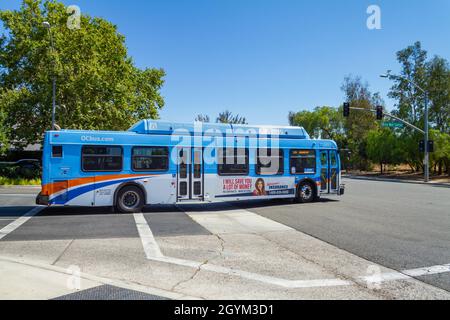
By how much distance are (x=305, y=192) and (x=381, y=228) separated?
6.02 meters

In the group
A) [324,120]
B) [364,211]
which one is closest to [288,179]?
[364,211]

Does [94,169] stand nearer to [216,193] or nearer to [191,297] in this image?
[216,193]

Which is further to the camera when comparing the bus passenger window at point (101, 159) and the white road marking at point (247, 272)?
the bus passenger window at point (101, 159)

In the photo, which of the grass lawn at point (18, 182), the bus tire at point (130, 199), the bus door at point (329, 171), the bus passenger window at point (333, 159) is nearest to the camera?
the bus tire at point (130, 199)

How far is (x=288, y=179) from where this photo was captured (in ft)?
51.1

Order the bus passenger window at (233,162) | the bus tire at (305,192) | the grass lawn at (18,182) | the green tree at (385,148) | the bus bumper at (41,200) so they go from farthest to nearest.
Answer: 1. the green tree at (385,148)
2. the grass lawn at (18,182)
3. the bus tire at (305,192)
4. the bus passenger window at (233,162)
5. the bus bumper at (41,200)

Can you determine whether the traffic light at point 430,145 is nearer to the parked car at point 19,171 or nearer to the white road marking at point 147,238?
the white road marking at point 147,238

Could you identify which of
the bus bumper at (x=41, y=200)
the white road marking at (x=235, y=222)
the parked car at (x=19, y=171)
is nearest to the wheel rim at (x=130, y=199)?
the white road marking at (x=235, y=222)

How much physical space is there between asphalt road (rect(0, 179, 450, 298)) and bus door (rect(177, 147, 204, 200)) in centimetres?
86

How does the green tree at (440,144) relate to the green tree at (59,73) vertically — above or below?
below

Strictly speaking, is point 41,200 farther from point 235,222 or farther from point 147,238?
point 235,222

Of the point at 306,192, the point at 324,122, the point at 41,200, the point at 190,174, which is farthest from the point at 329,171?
the point at 324,122

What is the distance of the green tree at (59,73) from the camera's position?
86.1 ft

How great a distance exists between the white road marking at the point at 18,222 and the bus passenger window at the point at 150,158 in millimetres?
3716
